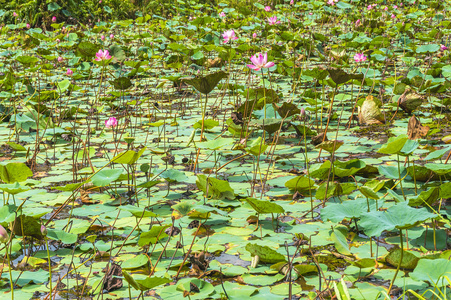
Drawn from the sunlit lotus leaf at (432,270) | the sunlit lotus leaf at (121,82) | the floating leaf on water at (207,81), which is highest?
the floating leaf on water at (207,81)

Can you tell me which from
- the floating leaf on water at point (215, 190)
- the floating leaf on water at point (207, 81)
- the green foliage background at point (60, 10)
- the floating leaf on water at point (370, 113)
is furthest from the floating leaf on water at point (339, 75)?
the green foliage background at point (60, 10)

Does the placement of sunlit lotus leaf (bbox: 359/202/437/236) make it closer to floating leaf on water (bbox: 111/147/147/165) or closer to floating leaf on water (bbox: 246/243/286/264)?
floating leaf on water (bbox: 246/243/286/264)

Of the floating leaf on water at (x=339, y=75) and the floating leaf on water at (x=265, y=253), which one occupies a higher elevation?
the floating leaf on water at (x=339, y=75)

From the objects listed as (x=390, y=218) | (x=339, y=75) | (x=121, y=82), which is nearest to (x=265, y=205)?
(x=390, y=218)

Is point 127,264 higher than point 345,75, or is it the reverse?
point 345,75

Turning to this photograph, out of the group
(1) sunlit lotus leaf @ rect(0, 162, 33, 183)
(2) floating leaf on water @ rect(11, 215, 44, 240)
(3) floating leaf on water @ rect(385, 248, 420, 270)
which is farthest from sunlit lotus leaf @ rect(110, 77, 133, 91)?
(3) floating leaf on water @ rect(385, 248, 420, 270)

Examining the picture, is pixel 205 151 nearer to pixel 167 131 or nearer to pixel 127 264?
pixel 167 131

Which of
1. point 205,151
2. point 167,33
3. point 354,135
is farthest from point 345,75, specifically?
point 167,33

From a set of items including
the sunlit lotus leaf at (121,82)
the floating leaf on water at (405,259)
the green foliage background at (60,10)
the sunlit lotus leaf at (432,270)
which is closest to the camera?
the sunlit lotus leaf at (432,270)

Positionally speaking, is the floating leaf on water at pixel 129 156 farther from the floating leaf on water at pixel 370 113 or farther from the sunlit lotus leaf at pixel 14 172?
the floating leaf on water at pixel 370 113

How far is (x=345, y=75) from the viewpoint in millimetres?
2666

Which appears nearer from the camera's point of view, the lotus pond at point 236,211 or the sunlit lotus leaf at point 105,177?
the lotus pond at point 236,211

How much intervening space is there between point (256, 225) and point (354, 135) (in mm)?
1547

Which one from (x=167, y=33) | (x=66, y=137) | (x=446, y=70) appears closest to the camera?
(x=66, y=137)
